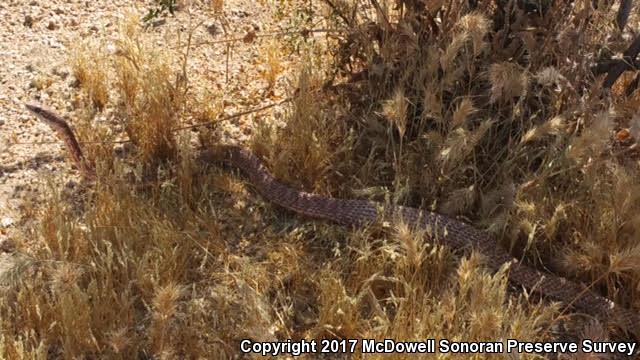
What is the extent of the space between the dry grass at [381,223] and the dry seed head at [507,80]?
0.01 metres

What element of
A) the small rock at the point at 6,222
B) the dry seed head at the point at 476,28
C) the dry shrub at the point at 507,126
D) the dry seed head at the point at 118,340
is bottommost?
the dry seed head at the point at 118,340

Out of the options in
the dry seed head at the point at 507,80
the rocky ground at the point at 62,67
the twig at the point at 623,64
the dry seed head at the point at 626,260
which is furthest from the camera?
the rocky ground at the point at 62,67

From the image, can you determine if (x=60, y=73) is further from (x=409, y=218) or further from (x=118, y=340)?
(x=409, y=218)

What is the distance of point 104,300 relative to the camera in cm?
309

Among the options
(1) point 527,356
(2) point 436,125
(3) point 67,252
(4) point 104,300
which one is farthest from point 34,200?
(1) point 527,356

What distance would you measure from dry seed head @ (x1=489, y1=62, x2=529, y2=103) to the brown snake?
649 millimetres

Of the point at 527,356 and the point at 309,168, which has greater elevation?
the point at 309,168

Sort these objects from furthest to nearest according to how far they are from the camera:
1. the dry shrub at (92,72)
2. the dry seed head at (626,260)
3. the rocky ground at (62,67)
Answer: the dry shrub at (92,72) < the rocky ground at (62,67) < the dry seed head at (626,260)

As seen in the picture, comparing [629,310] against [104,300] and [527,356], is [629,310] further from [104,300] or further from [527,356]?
[104,300]

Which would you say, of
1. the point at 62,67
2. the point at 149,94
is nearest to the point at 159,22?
the point at 62,67

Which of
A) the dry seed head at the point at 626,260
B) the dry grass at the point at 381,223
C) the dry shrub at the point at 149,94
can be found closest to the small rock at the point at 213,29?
the dry shrub at the point at 149,94

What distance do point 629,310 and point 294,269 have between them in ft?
4.80

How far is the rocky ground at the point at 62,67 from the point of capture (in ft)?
13.0

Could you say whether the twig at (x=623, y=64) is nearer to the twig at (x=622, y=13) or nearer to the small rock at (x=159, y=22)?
the twig at (x=622, y=13)
